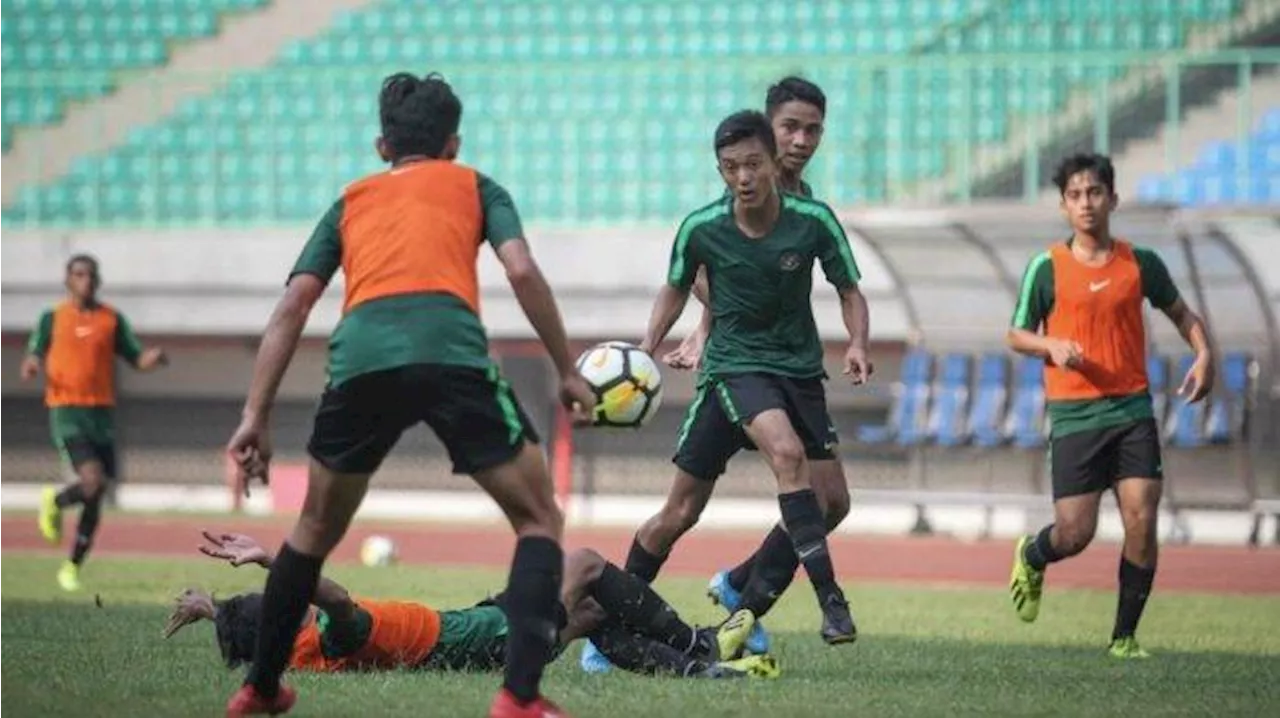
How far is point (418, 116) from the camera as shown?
7641 mm

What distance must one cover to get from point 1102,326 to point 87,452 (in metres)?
9.65

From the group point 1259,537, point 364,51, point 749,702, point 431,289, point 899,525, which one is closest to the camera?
point 431,289

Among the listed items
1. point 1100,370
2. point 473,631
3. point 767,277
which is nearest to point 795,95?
point 767,277

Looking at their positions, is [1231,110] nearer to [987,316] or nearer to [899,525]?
[987,316]

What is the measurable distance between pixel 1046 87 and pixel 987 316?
2.71 meters

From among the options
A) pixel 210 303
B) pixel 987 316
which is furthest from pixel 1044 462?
pixel 210 303

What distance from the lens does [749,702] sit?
870cm

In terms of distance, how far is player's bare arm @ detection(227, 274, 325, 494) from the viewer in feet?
24.8

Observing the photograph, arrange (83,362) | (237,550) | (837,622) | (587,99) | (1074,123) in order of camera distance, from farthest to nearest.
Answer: (587,99)
(1074,123)
(83,362)
(837,622)
(237,550)

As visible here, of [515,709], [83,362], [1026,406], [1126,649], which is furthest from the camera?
[1026,406]

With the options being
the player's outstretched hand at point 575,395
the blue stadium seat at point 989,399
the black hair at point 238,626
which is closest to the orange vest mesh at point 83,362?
the blue stadium seat at point 989,399

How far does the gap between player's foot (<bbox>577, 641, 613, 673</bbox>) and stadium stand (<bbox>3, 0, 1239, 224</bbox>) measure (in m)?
16.3

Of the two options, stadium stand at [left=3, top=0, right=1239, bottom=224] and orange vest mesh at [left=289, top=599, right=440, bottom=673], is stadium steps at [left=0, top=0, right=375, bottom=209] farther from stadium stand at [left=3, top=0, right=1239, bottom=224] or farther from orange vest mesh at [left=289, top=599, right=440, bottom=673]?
orange vest mesh at [left=289, top=599, right=440, bottom=673]

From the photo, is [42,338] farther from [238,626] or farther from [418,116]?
[418,116]
